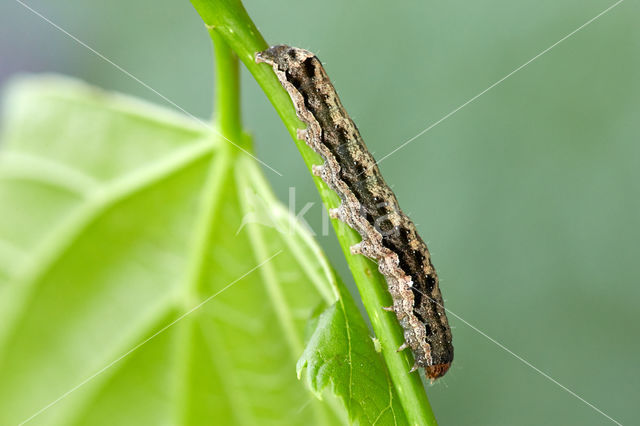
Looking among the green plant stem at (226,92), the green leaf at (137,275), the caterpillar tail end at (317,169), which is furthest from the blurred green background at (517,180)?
the caterpillar tail end at (317,169)

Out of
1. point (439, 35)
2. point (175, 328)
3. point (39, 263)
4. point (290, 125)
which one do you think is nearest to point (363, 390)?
point (290, 125)

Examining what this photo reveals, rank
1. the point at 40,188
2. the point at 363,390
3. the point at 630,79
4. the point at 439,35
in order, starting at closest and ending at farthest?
the point at 363,390
the point at 40,188
the point at 630,79
the point at 439,35

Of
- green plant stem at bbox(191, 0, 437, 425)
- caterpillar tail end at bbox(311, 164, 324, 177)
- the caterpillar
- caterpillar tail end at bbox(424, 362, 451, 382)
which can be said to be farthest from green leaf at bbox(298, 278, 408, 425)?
caterpillar tail end at bbox(424, 362, 451, 382)

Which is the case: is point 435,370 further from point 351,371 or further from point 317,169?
point 317,169

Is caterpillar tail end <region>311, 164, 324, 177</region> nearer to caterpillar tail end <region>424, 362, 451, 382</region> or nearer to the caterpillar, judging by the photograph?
the caterpillar

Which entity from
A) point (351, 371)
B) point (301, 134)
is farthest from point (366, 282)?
point (301, 134)

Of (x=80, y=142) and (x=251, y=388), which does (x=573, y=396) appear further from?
(x=80, y=142)
